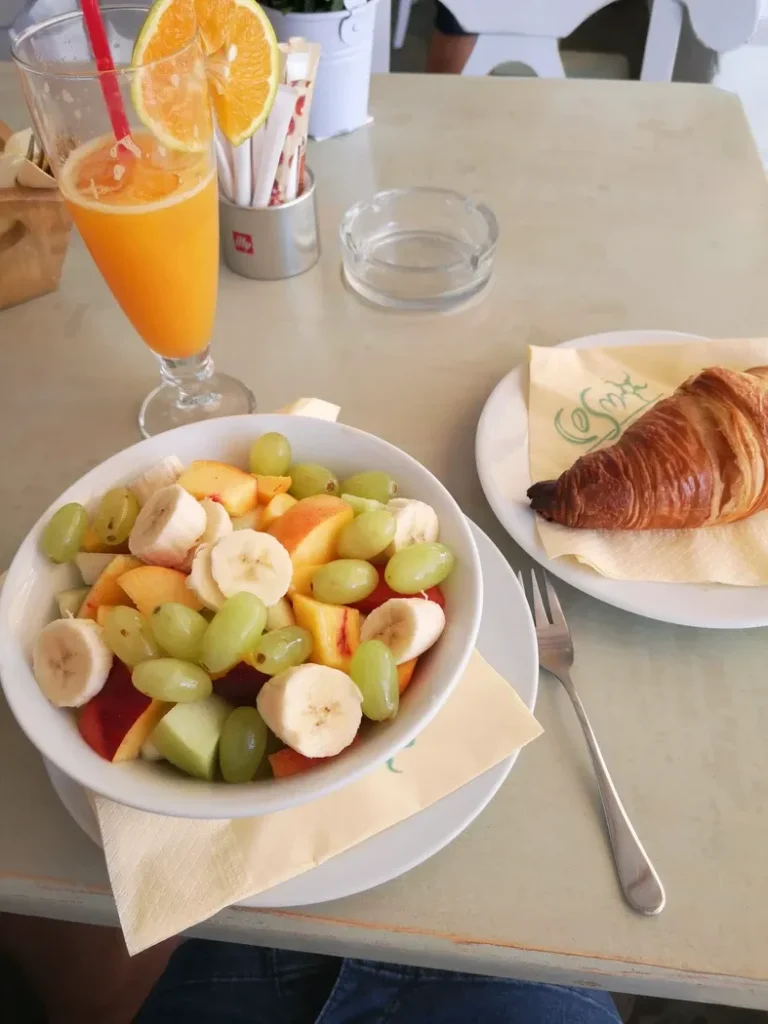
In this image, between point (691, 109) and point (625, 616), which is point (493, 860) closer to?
point (625, 616)

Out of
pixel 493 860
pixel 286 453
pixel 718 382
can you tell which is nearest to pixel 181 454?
pixel 286 453

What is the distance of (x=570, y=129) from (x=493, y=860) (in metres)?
1.09

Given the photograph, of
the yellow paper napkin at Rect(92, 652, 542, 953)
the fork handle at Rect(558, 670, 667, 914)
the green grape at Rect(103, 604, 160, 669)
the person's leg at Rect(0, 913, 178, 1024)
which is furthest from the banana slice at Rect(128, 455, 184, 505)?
the person's leg at Rect(0, 913, 178, 1024)

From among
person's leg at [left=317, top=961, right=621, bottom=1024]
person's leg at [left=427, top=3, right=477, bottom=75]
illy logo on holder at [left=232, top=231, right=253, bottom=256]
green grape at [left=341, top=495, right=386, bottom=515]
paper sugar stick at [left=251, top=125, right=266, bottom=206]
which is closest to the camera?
green grape at [left=341, top=495, right=386, bottom=515]

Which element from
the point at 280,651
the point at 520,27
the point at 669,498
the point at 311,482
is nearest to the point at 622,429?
the point at 669,498

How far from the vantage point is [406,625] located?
506 millimetres

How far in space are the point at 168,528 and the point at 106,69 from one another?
0.40 m

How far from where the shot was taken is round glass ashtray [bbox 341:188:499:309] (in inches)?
37.9

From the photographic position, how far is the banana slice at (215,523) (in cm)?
55

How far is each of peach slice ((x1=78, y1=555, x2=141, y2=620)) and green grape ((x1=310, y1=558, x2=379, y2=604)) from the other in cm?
13

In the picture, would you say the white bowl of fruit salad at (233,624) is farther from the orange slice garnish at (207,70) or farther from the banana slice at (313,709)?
the orange slice garnish at (207,70)

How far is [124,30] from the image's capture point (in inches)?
28.1

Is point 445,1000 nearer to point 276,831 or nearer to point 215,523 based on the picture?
point 276,831

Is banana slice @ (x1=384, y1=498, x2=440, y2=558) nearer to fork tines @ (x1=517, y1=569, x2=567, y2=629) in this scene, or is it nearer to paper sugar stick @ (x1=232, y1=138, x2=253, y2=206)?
fork tines @ (x1=517, y1=569, x2=567, y2=629)
